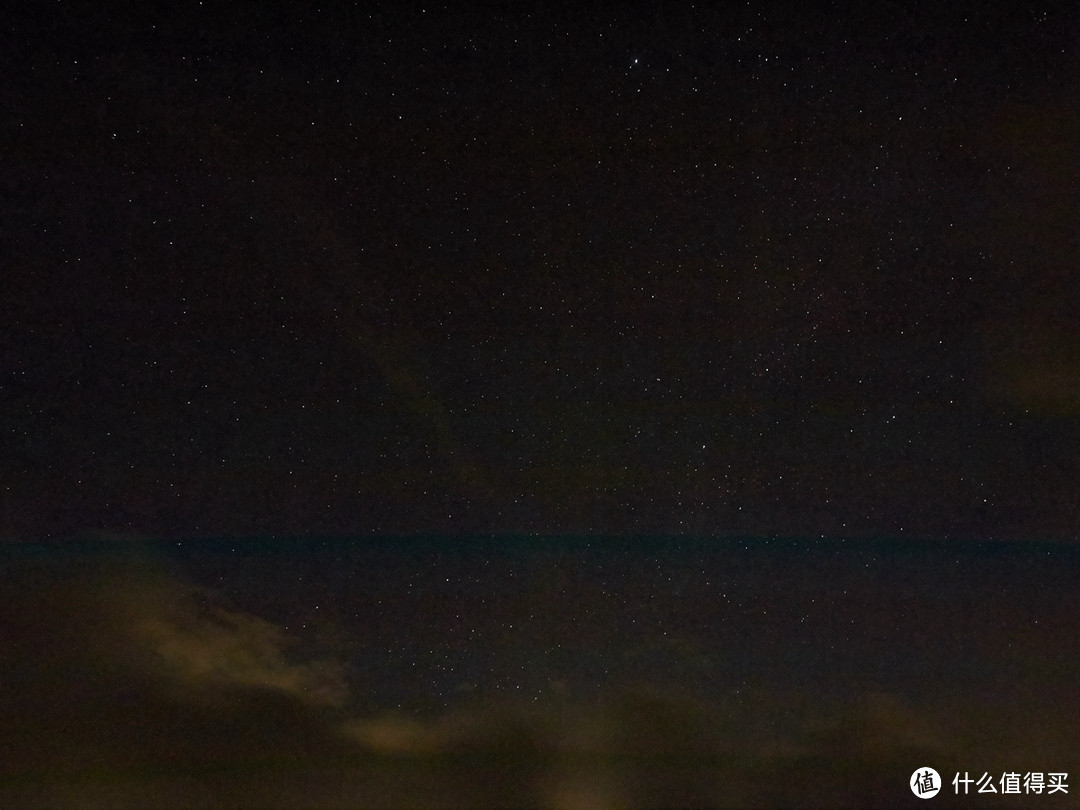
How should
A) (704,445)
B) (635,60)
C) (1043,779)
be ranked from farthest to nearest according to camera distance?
(1043,779), (704,445), (635,60)

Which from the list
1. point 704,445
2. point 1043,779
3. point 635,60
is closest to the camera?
point 635,60

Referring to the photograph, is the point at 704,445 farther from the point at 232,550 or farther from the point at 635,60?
the point at 232,550

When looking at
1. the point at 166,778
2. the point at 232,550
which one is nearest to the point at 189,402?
the point at 232,550

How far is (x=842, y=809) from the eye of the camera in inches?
57.4

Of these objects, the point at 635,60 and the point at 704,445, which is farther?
the point at 704,445

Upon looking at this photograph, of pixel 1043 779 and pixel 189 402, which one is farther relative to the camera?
pixel 1043 779

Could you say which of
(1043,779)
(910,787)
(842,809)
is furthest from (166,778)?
(1043,779)

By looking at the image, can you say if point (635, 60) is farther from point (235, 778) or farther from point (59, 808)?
point (59, 808)

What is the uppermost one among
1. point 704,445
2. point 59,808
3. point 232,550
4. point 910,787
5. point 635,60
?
point 635,60

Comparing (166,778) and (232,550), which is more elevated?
(232,550)

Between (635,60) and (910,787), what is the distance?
1.78m

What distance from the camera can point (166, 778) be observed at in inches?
55.0

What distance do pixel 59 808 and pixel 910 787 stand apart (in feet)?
6.79

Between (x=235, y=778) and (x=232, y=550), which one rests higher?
(x=232, y=550)
